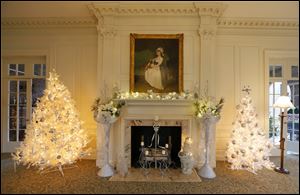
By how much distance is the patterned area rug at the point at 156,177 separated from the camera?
3.86 meters

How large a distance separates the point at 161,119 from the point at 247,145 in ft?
5.83

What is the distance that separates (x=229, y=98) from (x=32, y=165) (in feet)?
14.5

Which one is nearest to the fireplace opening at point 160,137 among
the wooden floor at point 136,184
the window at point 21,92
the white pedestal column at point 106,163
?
the white pedestal column at point 106,163

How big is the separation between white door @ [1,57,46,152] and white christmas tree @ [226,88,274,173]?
470 centimetres

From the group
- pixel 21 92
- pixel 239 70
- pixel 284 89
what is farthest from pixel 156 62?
pixel 21 92

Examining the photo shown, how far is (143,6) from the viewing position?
4.62 m

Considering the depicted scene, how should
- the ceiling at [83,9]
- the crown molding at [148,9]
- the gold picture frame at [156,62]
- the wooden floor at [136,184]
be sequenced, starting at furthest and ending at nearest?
the ceiling at [83,9] → the gold picture frame at [156,62] → the crown molding at [148,9] → the wooden floor at [136,184]

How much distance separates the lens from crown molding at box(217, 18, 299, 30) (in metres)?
4.99

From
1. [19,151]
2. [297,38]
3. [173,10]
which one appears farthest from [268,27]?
[19,151]

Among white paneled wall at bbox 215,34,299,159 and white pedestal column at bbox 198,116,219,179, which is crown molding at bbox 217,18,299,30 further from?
white pedestal column at bbox 198,116,219,179

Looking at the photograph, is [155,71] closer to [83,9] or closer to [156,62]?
[156,62]

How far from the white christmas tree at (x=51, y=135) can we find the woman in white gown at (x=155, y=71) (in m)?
1.71

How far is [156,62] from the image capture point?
4.74 metres

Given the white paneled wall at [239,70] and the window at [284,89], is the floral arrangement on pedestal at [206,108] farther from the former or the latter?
the window at [284,89]
